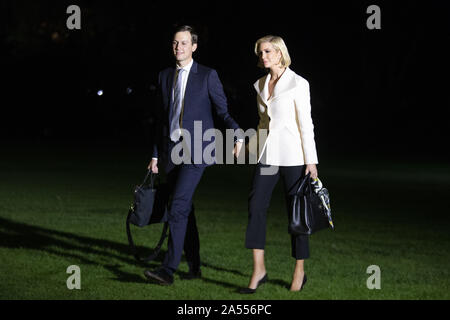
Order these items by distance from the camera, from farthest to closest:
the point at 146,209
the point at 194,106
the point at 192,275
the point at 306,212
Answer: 1. the point at 192,275
2. the point at 146,209
3. the point at 194,106
4. the point at 306,212

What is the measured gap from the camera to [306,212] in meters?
6.86

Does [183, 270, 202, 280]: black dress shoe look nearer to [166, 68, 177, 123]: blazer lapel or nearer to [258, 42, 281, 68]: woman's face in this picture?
[166, 68, 177, 123]: blazer lapel

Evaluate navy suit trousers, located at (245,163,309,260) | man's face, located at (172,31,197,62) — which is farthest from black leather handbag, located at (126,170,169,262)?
man's face, located at (172,31,197,62)

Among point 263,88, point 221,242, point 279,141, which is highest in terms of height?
point 263,88

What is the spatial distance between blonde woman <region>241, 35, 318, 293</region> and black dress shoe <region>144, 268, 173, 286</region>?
0.68 meters

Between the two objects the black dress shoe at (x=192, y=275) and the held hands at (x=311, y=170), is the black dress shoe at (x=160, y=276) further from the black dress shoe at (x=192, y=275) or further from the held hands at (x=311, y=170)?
the held hands at (x=311, y=170)

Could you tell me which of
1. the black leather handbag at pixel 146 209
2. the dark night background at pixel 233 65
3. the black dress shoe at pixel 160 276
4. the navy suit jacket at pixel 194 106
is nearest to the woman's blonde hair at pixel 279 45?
the navy suit jacket at pixel 194 106

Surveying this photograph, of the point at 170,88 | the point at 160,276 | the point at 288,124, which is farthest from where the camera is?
the point at 170,88

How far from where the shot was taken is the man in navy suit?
730cm

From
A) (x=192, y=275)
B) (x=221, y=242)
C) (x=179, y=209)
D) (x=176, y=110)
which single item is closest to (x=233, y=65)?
(x=221, y=242)

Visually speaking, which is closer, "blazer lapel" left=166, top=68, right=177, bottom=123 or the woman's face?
the woman's face

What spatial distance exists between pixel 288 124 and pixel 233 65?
A: 119ft

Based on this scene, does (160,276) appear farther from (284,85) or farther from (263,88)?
(284,85)
